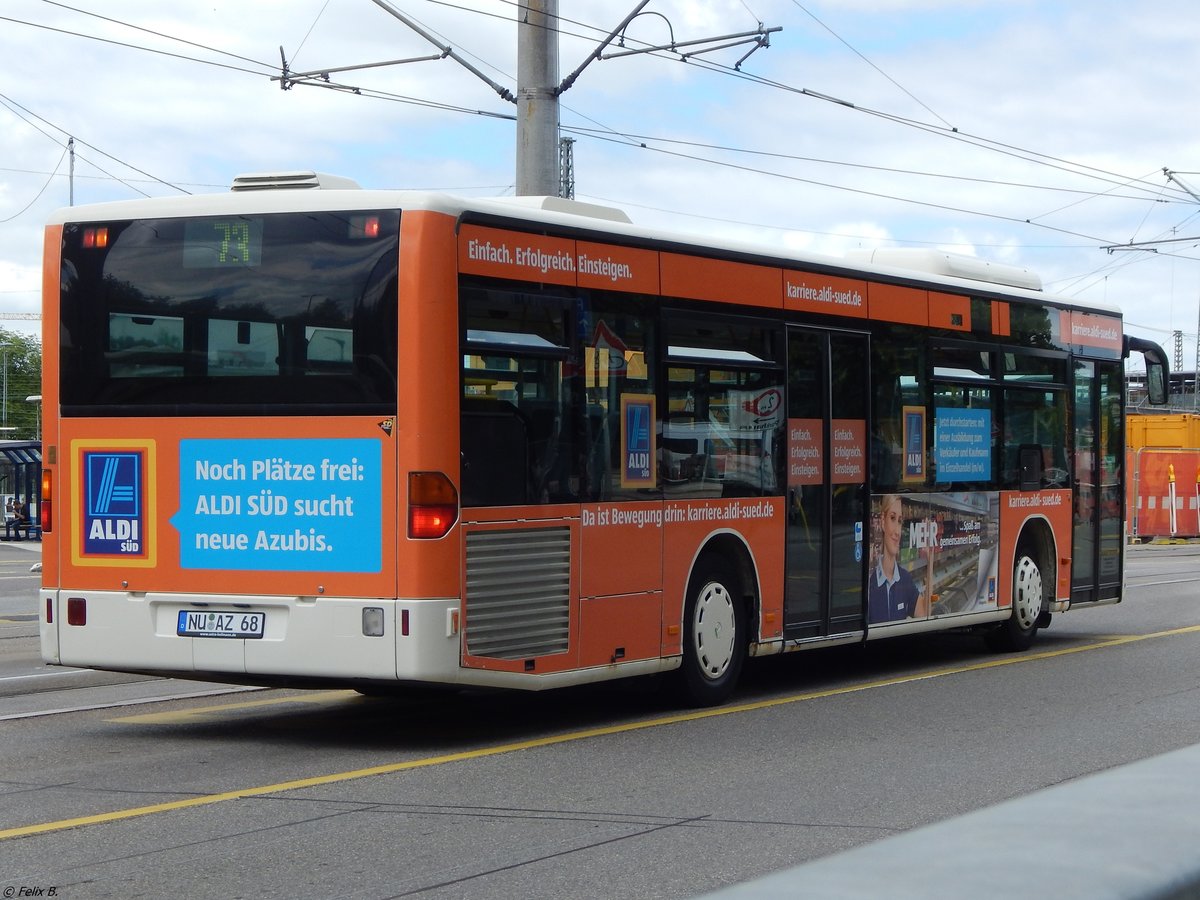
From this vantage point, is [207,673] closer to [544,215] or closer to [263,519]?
[263,519]

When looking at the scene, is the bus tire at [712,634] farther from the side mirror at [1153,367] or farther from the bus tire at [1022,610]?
the side mirror at [1153,367]

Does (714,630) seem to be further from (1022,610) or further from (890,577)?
(1022,610)

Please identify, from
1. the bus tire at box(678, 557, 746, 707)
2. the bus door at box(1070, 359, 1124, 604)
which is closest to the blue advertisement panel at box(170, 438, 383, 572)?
the bus tire at box(678, 557, 746, 707)

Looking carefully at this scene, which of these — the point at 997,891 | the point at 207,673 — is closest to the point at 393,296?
the point at 207,673

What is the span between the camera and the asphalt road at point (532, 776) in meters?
5.66

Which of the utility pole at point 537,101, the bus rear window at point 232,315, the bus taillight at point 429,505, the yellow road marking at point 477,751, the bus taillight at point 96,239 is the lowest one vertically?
the yellow road marking at point 477,751

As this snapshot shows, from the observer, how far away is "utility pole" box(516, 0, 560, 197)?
17.8 metres

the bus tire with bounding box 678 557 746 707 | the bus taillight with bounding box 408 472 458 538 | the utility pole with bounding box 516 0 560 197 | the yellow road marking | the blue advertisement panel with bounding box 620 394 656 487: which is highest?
the utility pole with bounding box 516 0 560 197

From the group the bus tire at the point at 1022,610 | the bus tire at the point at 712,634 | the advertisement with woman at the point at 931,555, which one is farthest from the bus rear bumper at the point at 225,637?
the bus tire at the point at 1022,610

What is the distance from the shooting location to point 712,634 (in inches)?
401

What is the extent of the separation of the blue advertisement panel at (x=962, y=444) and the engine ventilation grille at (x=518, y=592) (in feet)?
15.5

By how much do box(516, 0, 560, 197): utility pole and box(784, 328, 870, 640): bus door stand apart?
7002 millimetres

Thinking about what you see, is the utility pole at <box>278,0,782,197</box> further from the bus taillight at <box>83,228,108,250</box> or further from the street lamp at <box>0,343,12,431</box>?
the street lamp at <box>0,343,12,431</box>

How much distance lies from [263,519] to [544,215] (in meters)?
2.26
